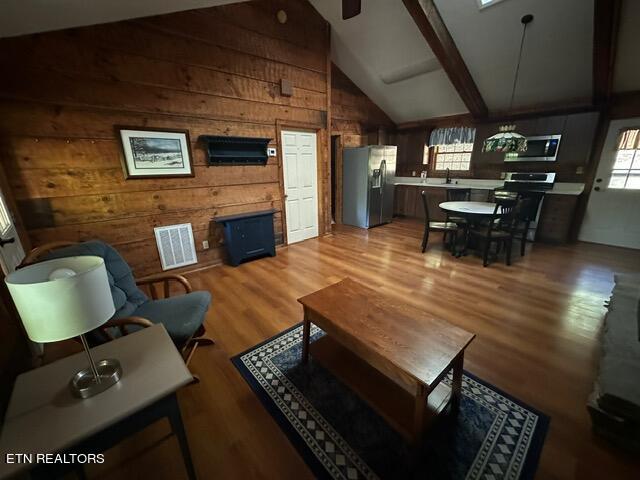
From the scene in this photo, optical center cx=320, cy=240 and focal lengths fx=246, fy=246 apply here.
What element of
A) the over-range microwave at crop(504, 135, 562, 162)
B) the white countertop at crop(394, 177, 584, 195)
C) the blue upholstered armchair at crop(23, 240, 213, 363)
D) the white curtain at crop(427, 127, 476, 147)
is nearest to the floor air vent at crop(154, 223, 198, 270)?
the blue upholstered armchair at crop(23, 240, 213, 363)

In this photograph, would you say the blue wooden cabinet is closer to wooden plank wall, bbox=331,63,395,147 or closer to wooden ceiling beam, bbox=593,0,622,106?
wooden plank wall, bbox=331,63,395,147

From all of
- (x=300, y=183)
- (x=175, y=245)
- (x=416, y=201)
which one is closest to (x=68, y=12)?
(x=175, y=245)

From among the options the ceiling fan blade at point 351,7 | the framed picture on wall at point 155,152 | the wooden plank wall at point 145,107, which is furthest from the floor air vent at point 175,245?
the ceiling fan blade at point 351,7

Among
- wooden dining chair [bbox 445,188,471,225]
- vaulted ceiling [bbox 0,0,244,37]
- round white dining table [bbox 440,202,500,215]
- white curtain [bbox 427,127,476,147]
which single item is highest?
vaulted ceiling [bbox 0,0,244,37]

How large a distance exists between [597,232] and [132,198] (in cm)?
683

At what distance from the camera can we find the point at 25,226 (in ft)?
7.46

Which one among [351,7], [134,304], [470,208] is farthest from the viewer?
[470,208]

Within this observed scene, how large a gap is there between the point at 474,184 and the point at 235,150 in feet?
16.1

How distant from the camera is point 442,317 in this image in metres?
2.26

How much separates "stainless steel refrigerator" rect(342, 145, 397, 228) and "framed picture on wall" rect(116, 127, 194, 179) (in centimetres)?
319

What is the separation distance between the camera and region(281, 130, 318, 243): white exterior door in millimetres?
4023

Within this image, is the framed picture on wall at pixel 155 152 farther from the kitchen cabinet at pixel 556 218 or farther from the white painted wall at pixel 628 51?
the kitchen cabinet at pixel 556 218

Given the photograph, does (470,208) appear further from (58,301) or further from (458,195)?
(58,301)

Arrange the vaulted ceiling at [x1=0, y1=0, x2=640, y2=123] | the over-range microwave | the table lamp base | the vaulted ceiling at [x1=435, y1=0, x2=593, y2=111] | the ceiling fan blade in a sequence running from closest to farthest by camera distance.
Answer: the table lamp base, the vaulted ceiling at [x1=0, y1=0, x2=640, y2=123], the ceiling fan blade, the vaulted ceiling at [x1=435, y1=0, x2=593, y2=111], the over-range microwave
